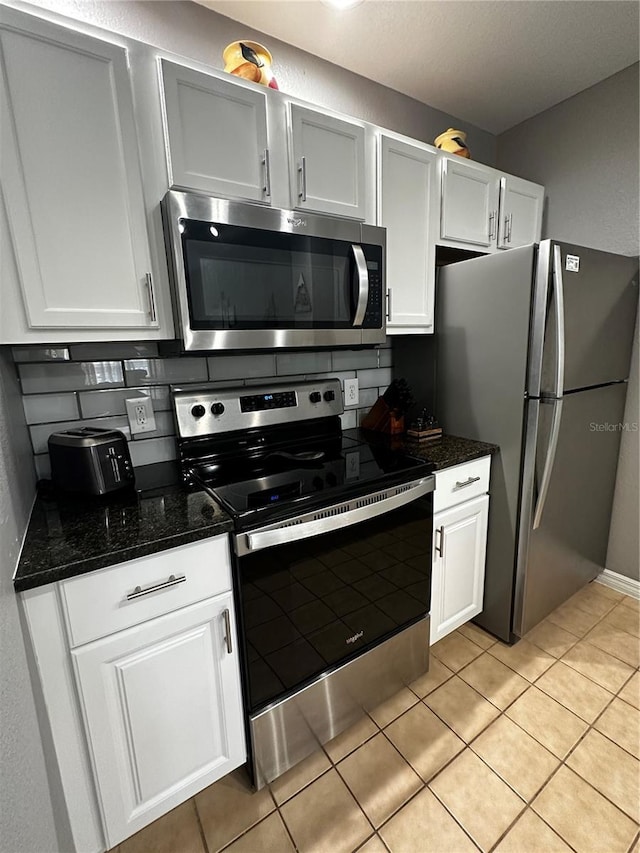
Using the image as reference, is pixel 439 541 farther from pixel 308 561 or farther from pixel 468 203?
pixel 468 203

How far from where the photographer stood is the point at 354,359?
1952 millimetres

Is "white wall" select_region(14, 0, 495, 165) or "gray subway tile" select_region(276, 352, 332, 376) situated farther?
"gray subway tile" select_region(276, 352, 332, 376)

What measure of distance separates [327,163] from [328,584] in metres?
1.45

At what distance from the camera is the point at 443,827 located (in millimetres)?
1123

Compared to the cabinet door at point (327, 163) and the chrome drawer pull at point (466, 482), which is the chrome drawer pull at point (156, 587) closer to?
the chrome drawer pull at point (466, 482)

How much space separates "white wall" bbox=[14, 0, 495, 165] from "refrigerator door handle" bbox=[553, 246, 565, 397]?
1211mm

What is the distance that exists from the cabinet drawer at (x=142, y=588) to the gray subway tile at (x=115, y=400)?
669 millimetres

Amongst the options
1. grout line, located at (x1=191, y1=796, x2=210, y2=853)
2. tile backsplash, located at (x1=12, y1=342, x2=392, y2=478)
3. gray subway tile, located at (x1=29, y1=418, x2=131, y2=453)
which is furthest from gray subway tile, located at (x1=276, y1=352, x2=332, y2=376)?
grout line, located at (x1=191, y1=796, x2=210, y2=853)

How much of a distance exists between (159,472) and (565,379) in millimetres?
1614

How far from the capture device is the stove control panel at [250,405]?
1449 millimetres

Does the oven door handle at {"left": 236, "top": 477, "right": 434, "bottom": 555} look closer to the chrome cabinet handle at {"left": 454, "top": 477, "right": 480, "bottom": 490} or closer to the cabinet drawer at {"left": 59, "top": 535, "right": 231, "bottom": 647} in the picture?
the cabinet drawer at {"left": 59, "top": 535, "right": 231, "bottom": 647}

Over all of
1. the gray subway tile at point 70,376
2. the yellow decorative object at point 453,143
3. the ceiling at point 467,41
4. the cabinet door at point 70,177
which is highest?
the ceiling at point 467,41

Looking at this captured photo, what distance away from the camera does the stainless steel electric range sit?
110cm

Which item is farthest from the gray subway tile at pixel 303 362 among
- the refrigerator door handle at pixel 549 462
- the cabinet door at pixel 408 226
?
the refrigerator door handle at pixel 549 462
